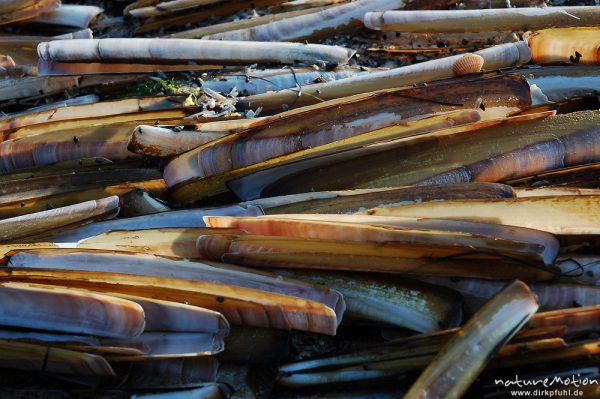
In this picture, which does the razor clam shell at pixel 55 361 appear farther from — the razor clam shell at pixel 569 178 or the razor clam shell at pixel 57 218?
the razor clam shell at pixel 569 178

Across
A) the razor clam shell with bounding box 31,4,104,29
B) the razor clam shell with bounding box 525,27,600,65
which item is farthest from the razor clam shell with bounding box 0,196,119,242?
the razor clam shell with bounding box 525,27,600,65

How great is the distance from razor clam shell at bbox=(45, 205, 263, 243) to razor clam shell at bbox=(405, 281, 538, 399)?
1.03 meters

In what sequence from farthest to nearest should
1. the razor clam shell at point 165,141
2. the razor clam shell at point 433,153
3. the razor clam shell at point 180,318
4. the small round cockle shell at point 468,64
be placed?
the small round cockle shell at point 468,64 → the razor clam shell at point 165,141 → the razor clam shell at point 433,153 → the razor clam shell at point 180,318

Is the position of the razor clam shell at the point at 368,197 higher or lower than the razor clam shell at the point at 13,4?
lower

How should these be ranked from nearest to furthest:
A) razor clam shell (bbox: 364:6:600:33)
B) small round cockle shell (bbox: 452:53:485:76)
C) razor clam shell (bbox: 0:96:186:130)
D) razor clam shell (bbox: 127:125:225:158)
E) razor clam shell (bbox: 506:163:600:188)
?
razor clam shell (bbox: 506:163:600:188)
razor clam shell (bbox: 127:125:225:158)
small round cockle shell (bbox: 452:53:485:76)
razor clam shell (bbox: 0:96:186:130)
razor clam shell (bbox: 364:6:600:33)

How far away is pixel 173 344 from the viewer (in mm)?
2451

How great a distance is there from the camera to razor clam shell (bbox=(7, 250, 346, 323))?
2.51m

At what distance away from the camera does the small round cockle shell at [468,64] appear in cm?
350

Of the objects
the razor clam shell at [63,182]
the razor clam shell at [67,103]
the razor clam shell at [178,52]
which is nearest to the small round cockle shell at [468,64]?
the razor clam shell at [178,52]

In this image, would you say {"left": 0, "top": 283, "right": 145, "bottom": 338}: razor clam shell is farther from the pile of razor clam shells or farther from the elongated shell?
the elongated shell

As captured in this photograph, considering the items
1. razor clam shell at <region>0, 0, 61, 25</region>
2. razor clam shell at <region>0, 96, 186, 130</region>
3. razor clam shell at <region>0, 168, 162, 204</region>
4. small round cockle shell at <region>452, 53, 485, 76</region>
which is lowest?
razor clam shell at <region>0, 168, 162, 204</region>

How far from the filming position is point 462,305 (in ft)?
8.47

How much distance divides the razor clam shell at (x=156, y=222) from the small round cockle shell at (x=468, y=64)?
4.12 feet

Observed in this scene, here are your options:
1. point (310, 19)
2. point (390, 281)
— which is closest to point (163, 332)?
point (390, 281)
